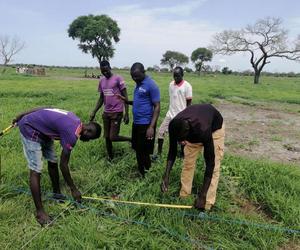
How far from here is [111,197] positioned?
4484 millimetres

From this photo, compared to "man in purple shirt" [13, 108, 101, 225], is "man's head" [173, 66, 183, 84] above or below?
above

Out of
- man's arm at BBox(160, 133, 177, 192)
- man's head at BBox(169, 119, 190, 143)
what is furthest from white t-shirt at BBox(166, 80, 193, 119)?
man's head at BBox(169, 119, 190, 143)

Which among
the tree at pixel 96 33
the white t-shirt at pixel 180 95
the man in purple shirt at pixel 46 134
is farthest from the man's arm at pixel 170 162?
the tree at pixel 96 33

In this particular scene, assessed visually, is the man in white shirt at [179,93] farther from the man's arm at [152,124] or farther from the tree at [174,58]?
the tree at [174,58]

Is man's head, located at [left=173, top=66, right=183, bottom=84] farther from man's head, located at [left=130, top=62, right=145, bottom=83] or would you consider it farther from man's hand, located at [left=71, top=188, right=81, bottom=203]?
man's hand, located at [left=71, top=188, right=81, bottom=203]

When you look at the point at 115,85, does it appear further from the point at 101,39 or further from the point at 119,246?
the point at 101,39

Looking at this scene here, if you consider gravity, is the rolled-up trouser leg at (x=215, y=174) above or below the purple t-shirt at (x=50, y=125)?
below

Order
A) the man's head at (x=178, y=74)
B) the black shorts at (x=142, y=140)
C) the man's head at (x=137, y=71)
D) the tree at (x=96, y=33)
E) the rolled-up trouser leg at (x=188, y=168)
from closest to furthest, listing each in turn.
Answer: the rolled-up trouser leg at (x=188, y=168)
the man's head at (x=137, y=71)
the black shorts at (x=142, y=140)
the man's head at (x=178, y=74)
the tree at (x=96, y=33)

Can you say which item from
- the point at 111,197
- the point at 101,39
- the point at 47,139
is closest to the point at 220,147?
the point at 111,197

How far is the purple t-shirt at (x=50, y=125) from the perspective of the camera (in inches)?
144

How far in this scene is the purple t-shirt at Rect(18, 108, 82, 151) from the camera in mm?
3648

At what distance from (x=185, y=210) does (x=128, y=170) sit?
1.53m

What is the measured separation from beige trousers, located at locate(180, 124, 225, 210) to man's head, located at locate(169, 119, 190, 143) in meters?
0.67

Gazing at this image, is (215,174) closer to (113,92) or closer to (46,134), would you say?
(46,134)
